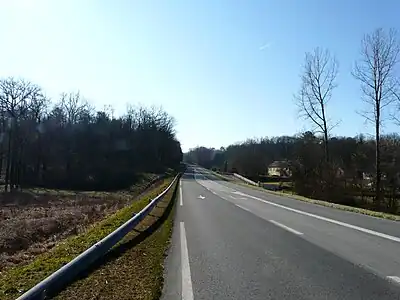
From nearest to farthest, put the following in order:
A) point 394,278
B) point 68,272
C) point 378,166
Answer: point 68,272 → point 394,278 → point 378,166

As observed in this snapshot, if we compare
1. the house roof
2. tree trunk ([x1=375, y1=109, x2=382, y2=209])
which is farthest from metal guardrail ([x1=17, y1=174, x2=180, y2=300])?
the house roof

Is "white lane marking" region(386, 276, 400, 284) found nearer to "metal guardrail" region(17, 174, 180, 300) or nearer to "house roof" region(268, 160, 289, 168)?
"metal guardrail" region(17, 174, 180, 300)

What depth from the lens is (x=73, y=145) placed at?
83.8m

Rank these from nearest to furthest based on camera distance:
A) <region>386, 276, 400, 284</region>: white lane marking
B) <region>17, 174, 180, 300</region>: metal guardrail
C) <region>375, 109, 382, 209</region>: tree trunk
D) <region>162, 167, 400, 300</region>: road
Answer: <region>17, 174, 180, 300</region>: metal guardrail
<region>162, 167, 400, 300</region>: road
<region>386, 276, 400, 284</region>: white lane marking
<region>375, 109, 382, 209</region>: tree trunk

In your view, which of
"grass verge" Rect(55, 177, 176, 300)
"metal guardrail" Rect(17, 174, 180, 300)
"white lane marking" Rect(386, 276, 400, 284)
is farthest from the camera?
"white lane marking" Rect(386, 276, 400, 284)

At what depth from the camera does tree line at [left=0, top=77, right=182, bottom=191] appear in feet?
206

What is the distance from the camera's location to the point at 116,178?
79938 millimetres

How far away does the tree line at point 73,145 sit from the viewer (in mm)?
62812

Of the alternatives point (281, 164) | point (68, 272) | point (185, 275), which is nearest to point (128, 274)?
point (185, 275)

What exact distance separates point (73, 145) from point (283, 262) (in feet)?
259

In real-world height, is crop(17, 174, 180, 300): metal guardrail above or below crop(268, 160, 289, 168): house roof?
below

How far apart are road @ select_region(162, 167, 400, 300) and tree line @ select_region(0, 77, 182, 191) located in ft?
176

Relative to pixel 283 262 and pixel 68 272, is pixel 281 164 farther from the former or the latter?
pixel 68 272

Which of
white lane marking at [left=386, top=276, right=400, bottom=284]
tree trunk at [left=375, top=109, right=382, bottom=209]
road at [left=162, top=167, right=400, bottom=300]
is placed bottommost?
road at [left=162, top=167, right=400, bottom=300]
